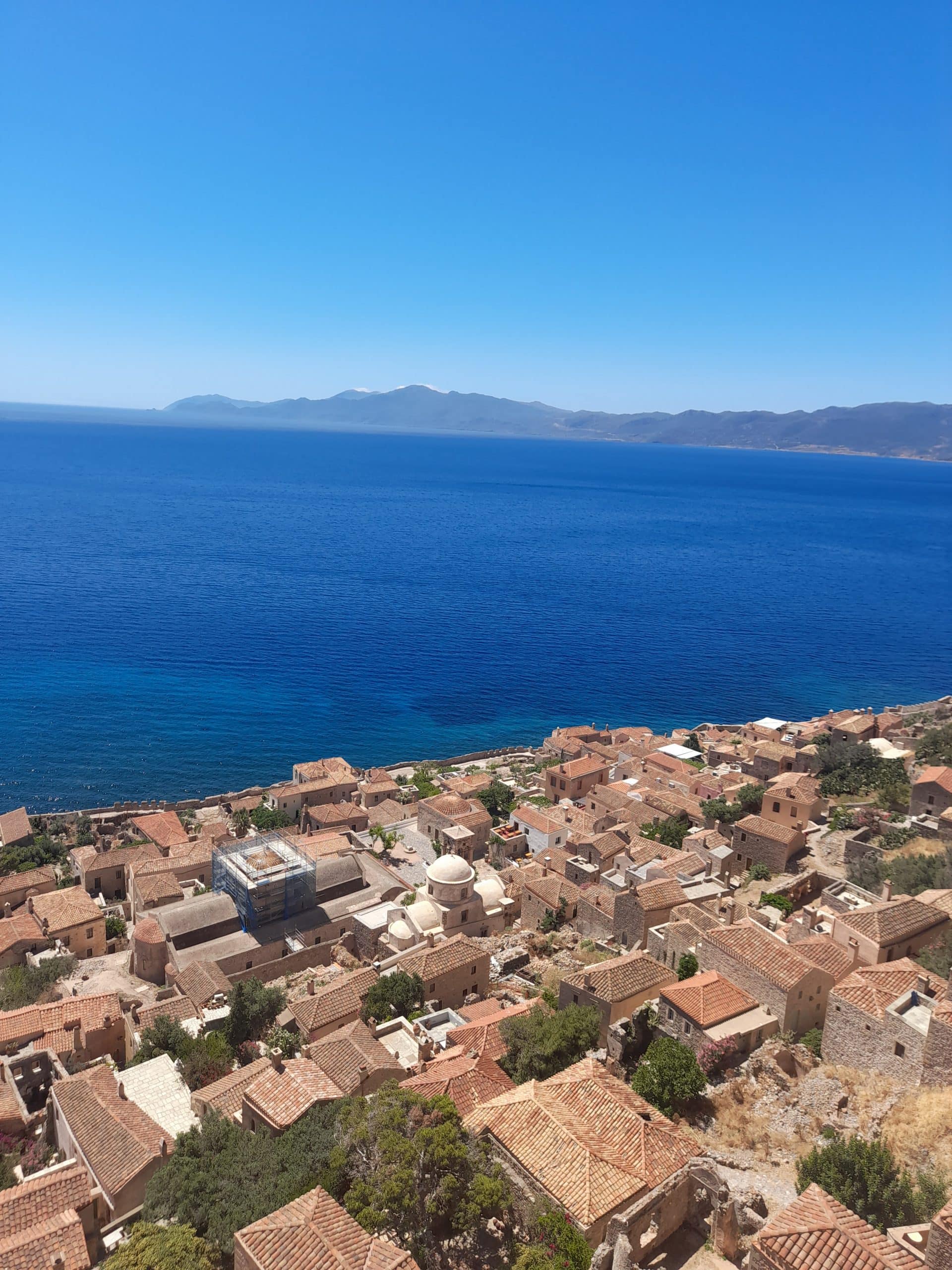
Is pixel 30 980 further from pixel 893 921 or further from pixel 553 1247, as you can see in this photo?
pixel 893 921

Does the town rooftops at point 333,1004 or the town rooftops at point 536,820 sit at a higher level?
the town rooftops at point 333,1004

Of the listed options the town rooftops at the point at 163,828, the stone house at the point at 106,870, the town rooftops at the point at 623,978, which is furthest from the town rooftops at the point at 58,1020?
the town rooftops at the point at 163,828

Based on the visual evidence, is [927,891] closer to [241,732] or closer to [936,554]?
[241,732]

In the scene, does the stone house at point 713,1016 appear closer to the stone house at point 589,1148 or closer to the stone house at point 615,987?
the stone house at point 615,987

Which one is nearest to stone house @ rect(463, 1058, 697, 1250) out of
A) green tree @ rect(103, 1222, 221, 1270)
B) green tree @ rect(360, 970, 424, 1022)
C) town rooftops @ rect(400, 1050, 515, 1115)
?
town rooftops @ rect(400, 1050, 515, 1115)

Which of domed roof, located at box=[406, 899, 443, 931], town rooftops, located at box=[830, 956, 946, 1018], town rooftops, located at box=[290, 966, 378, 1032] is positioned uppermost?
town rooftops, located at box=[830, 956, 946, 1018]

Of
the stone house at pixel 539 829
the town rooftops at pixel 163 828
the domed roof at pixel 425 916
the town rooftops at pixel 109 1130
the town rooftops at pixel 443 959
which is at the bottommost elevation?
the town rooftops at pixel 163 828

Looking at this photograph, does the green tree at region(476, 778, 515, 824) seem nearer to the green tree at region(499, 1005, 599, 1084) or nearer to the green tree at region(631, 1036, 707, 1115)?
the green tree at region(499, 1005, 599, 1084)
